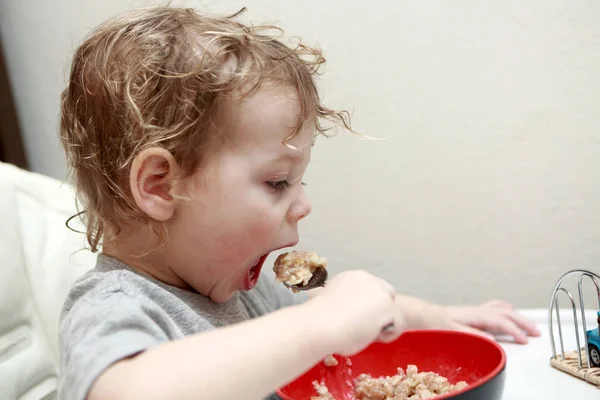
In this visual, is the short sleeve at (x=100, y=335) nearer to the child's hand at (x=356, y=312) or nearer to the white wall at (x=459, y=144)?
the child's hand at (x=356, y=312)

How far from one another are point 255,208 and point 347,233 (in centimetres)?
52

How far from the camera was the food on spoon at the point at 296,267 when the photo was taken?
72 cm

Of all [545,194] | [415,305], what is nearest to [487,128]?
[545,194]

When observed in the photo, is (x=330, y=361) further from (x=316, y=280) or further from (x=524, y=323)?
(x=524, y=323)

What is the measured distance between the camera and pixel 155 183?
688 mm

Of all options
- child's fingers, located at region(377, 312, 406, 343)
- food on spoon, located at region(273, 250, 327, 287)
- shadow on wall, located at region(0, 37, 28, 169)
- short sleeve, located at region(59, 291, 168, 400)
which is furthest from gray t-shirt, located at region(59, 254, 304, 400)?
shadow on wall, located at region(0, 37, 28, 169)

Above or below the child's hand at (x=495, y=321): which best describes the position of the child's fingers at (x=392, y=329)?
above

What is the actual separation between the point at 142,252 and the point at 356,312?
0.86 ft

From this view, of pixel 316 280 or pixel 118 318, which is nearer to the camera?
pixel 118 318

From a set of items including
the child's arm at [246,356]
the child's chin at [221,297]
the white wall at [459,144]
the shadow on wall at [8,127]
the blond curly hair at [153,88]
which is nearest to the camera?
the child's arm at [246,356]

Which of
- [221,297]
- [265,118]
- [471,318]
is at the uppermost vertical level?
[265,118]

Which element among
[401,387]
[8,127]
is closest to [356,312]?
[401,387]

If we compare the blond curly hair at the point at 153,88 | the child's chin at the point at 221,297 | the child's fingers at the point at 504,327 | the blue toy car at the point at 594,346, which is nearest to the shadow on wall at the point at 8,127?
the blond curly hair at the point at 153,88

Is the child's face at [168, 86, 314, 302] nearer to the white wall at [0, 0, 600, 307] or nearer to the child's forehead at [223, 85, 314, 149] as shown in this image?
the child's forehead at [223, 85, 314, 149]
